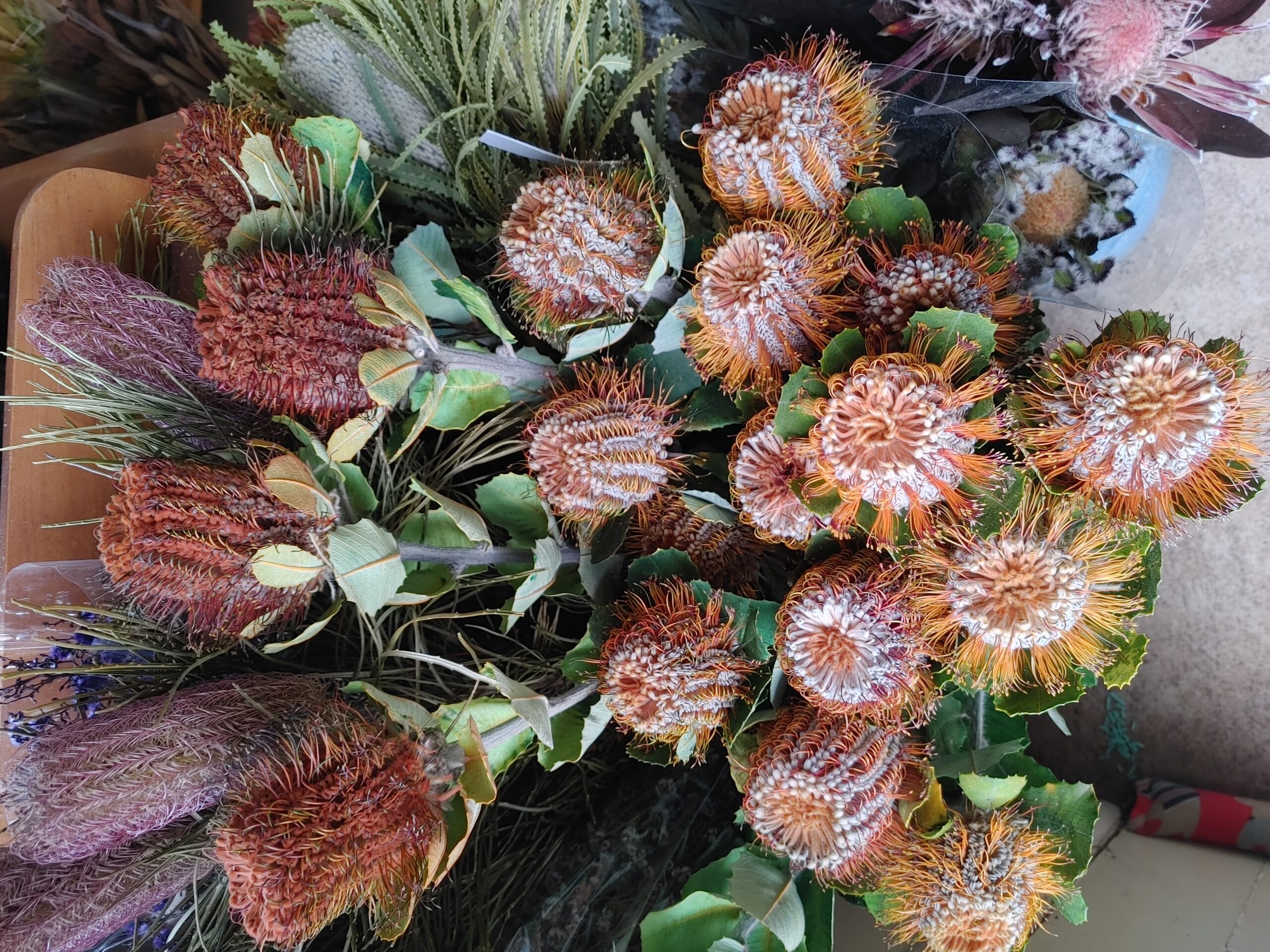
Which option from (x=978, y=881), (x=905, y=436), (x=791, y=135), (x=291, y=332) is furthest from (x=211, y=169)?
(x=978, y=881)

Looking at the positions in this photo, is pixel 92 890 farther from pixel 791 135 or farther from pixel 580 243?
pixel 791 135

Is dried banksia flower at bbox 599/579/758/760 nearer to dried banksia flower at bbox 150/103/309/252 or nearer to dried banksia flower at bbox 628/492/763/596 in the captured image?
dried banksia flower at bbox 628/492/763/596

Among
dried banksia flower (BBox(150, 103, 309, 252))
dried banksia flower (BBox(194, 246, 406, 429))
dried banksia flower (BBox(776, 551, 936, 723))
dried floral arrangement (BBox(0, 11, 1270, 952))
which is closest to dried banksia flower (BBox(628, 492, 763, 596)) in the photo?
dried floral arrangement (BBox(0, 11, 1270, 952))

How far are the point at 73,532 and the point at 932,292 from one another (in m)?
0.78

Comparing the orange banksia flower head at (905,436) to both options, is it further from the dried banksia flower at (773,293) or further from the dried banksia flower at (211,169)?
the dried banksia flower at (211,169)

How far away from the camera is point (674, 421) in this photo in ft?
1.95

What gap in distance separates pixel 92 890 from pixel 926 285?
723 millimetres

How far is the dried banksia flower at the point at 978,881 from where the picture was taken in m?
0.48

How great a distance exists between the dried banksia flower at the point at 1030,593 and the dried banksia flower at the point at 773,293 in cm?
14

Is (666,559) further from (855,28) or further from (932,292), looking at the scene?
(855,28)

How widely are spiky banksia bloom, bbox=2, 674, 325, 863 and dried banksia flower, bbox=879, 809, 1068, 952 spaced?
1.40 feet

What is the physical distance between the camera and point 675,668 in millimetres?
501

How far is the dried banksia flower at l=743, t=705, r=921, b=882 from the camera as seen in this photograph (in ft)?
1.55

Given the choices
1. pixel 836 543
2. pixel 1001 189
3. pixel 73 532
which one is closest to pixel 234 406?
pixel 73 532
